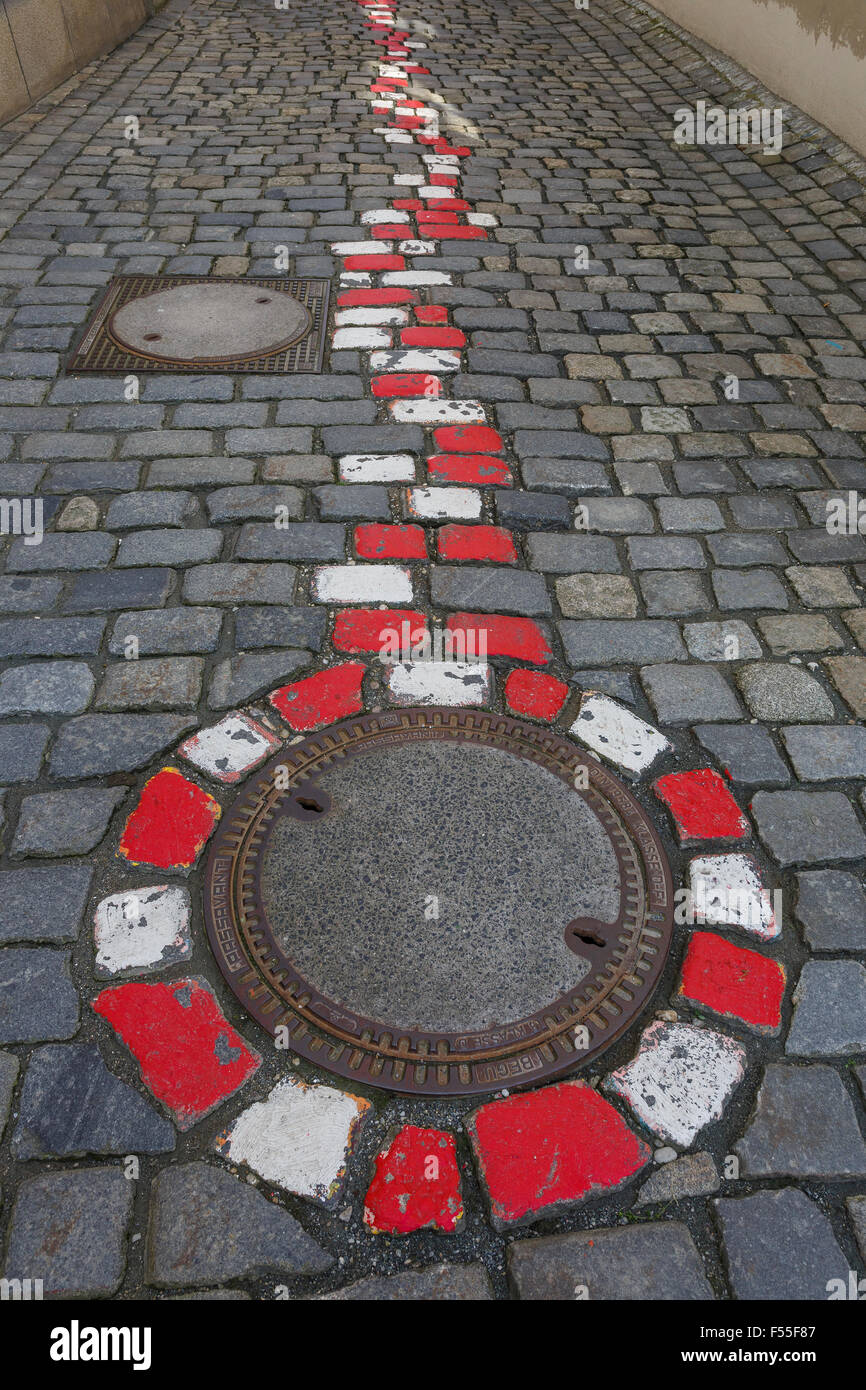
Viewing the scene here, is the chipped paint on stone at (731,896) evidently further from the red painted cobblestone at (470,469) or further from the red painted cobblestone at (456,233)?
the red painted cobblestone at (456,233)

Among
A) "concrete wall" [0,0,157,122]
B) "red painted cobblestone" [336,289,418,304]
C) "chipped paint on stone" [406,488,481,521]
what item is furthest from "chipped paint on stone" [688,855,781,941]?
"concrete wall" [0,0,157,122]

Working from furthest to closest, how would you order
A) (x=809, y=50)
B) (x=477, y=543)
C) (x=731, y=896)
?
(x=809, y=50) → (x=477, y=543) → (x=731, y=896)

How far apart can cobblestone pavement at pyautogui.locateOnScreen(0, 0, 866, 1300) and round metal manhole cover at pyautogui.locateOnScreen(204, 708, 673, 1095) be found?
8 centimetres

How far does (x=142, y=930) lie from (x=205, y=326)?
3266 millimetres

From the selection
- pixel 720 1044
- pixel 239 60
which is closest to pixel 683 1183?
pixel 720 1044

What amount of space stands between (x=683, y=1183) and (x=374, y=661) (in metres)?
1.64

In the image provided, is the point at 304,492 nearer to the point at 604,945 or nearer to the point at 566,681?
the point at 566,681

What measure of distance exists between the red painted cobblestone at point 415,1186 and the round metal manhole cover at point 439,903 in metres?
0.11

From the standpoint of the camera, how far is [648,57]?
28.5 ft

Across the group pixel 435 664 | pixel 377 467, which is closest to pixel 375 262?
pixel 377 467

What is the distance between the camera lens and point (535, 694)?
2.81m

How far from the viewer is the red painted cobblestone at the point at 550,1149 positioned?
1822mm

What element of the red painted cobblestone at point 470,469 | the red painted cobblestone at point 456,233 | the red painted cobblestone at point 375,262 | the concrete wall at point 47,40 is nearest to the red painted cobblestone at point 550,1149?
the red painted cobblestone at point 470,469

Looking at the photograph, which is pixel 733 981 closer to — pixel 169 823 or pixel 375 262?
pixel 169 823
